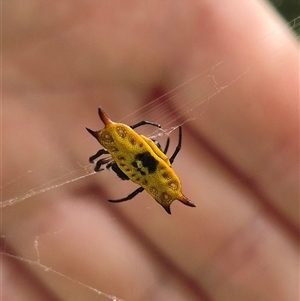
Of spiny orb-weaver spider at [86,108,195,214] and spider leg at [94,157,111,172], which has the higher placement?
spider leg at [94,157,111,172]

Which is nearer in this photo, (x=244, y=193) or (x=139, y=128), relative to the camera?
(x=139, y=128)

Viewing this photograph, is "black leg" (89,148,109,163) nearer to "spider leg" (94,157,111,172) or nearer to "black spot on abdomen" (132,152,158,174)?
"spider leg" (94,157,111,172)

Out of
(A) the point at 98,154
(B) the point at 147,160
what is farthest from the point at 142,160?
(A) the point at 98,154

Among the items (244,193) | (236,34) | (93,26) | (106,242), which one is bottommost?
(244,193)

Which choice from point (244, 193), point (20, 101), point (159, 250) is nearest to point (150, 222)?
point (159, 250)

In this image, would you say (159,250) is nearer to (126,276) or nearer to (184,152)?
(126,276)

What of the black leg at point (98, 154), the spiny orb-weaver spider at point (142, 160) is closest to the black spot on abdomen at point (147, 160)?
the spiny orb-weaver spider at point (142, 160)

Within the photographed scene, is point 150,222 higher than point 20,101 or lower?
lower

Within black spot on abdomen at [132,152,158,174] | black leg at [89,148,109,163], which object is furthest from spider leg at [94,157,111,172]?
black spot on abdomen at [132,152,158,174]

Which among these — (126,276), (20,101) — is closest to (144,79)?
(20,101)
